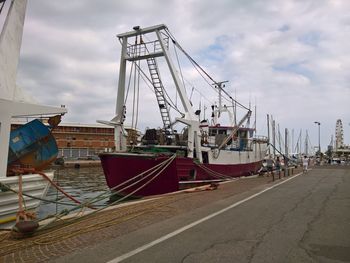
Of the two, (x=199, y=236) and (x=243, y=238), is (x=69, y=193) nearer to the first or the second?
(x=199, y=236)

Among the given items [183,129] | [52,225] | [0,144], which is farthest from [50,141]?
[183,129]

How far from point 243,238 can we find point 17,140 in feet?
26.0

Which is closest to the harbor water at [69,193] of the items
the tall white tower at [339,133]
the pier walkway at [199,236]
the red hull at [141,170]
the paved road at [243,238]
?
the red hull at [141,170]

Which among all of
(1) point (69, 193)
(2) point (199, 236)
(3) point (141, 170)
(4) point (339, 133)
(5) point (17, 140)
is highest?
(4) point (339, 133)

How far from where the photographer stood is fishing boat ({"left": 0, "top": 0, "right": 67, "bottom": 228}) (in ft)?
29.8

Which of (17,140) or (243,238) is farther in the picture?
(17,140)

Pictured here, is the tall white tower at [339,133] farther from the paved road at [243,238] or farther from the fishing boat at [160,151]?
the paved road at [243,238]

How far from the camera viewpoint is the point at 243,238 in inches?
280

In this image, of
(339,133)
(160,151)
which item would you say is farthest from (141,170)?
(339,133)

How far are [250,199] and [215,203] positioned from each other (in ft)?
5.07

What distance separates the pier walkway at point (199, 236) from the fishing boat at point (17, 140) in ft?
4.83

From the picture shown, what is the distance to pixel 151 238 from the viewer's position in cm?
721

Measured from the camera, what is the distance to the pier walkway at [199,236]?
602cm

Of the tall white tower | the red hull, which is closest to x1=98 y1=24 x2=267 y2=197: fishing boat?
the red hull
